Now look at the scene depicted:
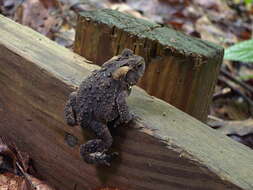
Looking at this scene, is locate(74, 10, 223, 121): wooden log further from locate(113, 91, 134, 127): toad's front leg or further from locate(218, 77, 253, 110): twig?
locate(218, 77, 253, 110): twig

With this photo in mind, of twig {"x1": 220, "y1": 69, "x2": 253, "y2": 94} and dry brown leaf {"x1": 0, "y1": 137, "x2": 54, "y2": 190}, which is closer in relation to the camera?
dry brown leaf {"x1": 0, "y1": 137, "x2": 54, "y2": 190}

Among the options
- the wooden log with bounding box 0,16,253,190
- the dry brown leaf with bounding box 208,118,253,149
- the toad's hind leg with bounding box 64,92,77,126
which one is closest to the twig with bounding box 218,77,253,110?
the dry brown leaf with bounding box 208,118,253,149

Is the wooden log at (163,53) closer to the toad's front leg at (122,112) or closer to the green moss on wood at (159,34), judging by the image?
the green moss on wood at (159,34)

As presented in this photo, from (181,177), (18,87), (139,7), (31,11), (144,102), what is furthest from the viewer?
(139,7)

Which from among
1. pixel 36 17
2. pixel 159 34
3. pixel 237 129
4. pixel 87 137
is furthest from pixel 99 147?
pixel 36 17

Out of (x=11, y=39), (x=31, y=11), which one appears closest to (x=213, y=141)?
(x=11, y=39)

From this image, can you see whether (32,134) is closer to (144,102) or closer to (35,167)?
(35,167)

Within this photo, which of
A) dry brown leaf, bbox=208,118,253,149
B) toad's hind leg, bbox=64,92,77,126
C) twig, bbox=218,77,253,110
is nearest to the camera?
toad's hind leg, bbox=64,92,77,126
